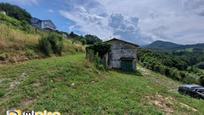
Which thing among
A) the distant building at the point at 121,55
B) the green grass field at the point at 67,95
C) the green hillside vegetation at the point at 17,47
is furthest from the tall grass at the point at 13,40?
the distant building at the point at 121,55

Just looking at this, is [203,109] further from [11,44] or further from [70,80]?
[11,44]

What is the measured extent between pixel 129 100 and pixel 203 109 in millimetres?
4420

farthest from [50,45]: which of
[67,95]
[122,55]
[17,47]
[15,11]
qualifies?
[15,11]

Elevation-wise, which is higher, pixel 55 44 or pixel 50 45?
pixel 55 44

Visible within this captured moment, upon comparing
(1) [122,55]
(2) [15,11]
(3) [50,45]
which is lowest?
(1) [122,55]

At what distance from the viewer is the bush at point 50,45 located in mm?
20969

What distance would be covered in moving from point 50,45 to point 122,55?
9530mm

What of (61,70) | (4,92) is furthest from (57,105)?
(61,70)

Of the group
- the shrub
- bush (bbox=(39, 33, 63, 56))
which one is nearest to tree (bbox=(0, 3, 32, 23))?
the shrub

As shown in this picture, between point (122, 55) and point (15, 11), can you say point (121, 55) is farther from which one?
point (15, 11)

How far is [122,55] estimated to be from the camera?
2852 centimetres

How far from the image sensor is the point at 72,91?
11.0 m

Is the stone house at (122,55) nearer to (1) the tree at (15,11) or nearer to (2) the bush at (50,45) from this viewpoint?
(2) the bush at (50,45)

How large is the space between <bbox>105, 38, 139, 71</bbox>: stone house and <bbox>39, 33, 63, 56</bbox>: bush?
6.69m
